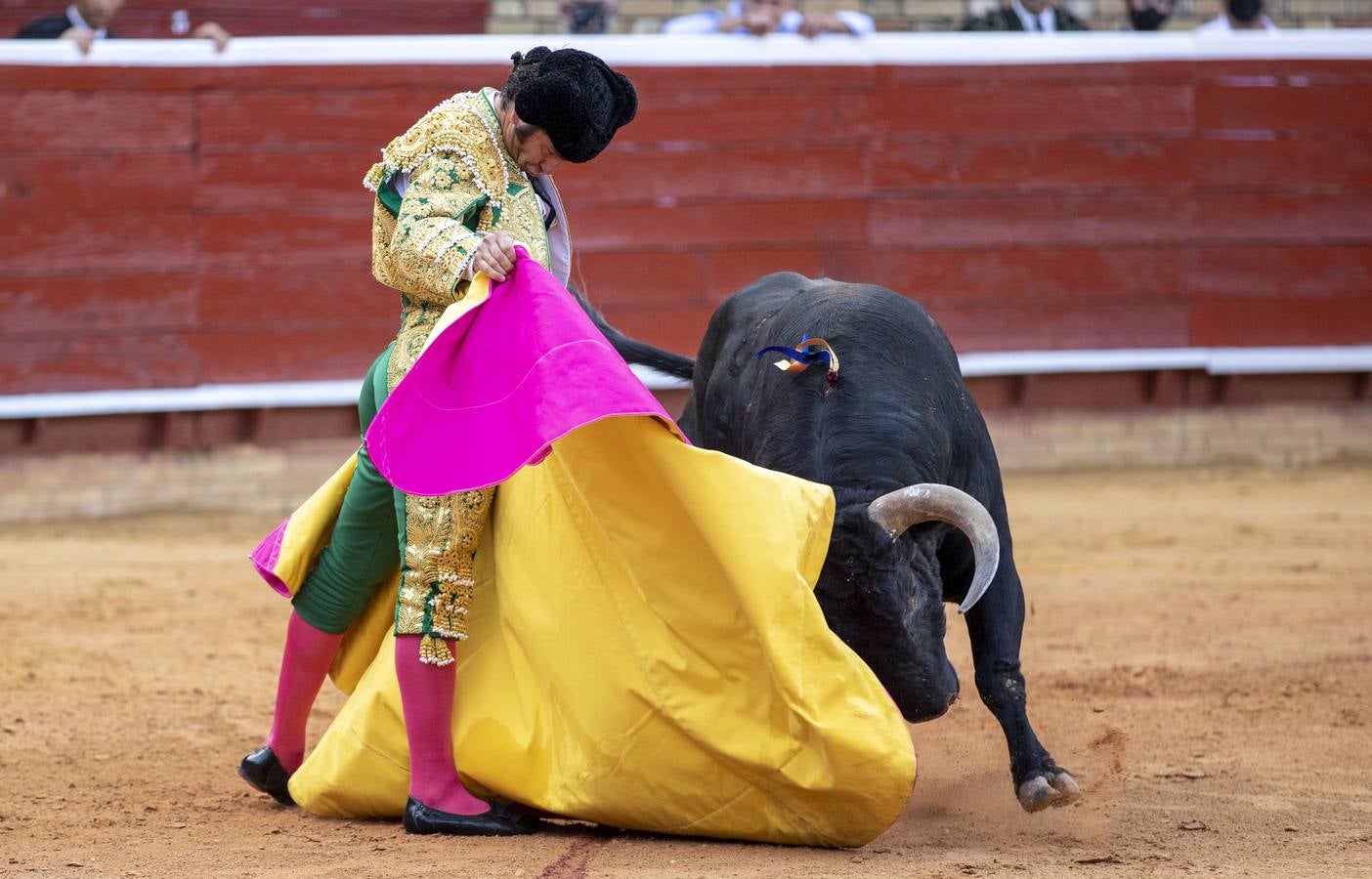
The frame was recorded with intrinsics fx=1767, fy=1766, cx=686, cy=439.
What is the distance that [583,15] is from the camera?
306 inches

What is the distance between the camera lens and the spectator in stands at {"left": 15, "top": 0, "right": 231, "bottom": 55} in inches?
249

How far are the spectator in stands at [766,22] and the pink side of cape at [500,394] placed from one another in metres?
4.62

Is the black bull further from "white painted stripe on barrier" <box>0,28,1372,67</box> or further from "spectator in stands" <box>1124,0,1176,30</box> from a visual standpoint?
"spectator in stands" <box>1124,0,1176,30</box>

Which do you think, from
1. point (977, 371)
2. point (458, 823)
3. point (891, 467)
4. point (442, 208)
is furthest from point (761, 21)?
point (458, 823)

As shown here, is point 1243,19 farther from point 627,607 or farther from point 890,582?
point 627,607

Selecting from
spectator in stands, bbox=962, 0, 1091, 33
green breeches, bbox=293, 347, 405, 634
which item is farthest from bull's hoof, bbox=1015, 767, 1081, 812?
spectator in stands, bbox=962, 0, 1091, 33

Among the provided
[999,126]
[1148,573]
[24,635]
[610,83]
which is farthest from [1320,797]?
[999,126]

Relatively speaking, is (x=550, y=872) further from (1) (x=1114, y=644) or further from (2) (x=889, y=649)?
(1) (x=1114, y=644)

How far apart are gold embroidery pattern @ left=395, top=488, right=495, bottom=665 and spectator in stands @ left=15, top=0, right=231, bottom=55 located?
4219mm

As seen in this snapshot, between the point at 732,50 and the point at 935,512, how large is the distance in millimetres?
4600

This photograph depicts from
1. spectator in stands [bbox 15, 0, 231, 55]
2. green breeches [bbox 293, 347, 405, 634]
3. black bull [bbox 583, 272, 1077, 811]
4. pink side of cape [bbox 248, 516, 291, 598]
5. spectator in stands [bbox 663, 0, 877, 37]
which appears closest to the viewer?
black bull [bbox 583, 272, 1077, 811]

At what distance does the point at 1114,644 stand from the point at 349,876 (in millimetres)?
2499

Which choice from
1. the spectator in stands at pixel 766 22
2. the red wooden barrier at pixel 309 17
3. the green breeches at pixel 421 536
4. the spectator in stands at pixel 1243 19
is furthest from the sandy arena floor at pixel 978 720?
the red wooden barrier at pixel 309 17

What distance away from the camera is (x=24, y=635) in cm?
452
